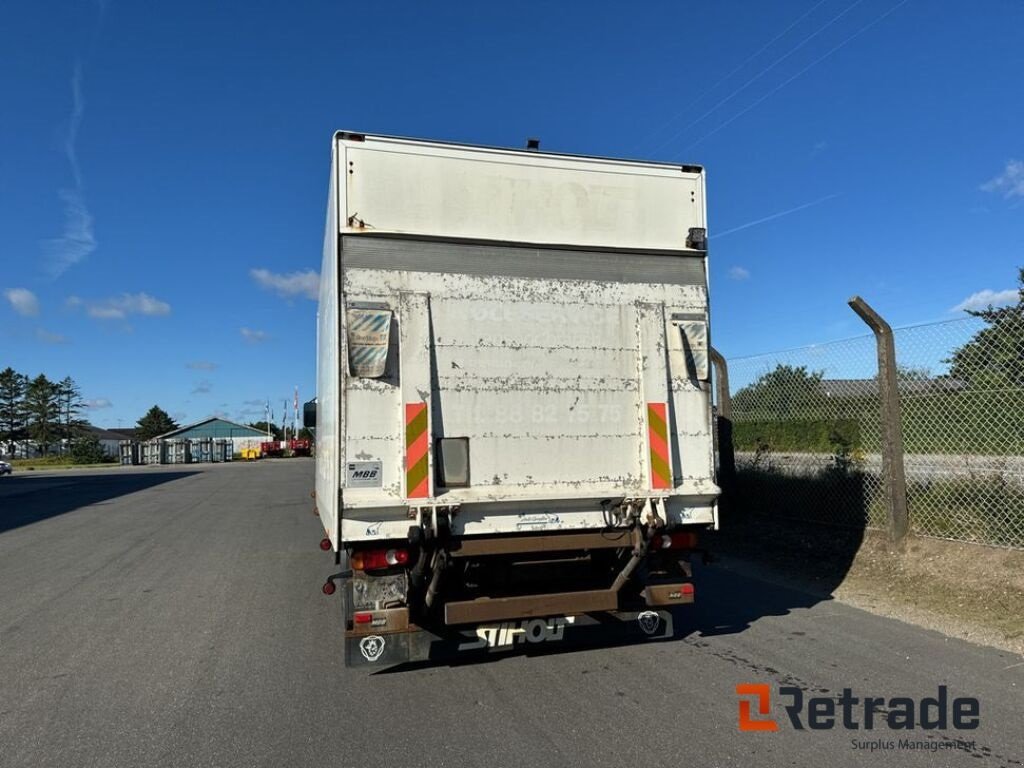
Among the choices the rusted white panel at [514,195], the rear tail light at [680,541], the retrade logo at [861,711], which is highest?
the rusted white panel at [514,195]

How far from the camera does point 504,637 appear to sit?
189 inches

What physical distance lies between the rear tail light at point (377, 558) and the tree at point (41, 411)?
105 m

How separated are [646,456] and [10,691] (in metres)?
4.48

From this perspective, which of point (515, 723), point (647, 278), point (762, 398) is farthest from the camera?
point (762, 398)

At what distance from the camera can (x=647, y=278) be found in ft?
17.1

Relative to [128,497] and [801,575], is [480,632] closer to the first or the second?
[801,575]

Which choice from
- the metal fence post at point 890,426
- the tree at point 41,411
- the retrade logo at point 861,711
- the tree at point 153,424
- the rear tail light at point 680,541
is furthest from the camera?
the tree at point 153,424

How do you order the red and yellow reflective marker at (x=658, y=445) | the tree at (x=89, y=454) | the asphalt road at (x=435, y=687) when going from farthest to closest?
1. the tree at (x=89, y=454)
2. the red and yellow reflective marker at (x=658, y=445)
3. the asphalt road at (x=435, y=687)

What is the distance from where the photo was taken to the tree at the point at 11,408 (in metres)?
89.9

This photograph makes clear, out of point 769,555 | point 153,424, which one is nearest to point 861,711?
point 769,555

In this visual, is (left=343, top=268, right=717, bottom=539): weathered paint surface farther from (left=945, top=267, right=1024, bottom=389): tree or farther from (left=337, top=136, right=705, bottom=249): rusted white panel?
(left=945, top=267, right=1024, bottom=389): tree

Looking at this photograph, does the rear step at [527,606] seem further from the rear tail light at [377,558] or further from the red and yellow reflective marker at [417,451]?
the red and yellow reflective marker at [417,451]

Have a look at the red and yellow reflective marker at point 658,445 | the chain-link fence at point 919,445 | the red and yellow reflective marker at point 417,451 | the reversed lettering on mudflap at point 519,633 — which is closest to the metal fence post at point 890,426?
the chain-link fence at point 919,445

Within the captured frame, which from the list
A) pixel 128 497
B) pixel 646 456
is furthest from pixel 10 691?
pixel 128 497
